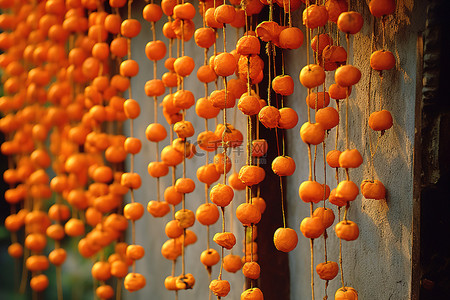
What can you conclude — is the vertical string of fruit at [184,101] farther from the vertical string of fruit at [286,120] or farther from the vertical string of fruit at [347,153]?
the vertical string of fruit at [347,153]

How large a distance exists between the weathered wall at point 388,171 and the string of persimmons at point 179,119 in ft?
0.11

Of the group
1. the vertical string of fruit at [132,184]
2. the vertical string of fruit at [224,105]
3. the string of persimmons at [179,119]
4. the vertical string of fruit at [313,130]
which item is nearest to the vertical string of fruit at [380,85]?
the string of persimmons at [179,119]

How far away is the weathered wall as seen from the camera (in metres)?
0.89

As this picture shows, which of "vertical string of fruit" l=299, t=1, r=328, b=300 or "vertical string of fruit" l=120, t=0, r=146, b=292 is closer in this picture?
"vertical string of fruit" l=299, t=1, r=328, b=300

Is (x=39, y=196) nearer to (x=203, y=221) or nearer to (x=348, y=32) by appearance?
(x=203, y=221)

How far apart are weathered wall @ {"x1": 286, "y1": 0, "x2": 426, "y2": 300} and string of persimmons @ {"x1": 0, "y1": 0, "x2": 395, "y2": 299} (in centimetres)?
3

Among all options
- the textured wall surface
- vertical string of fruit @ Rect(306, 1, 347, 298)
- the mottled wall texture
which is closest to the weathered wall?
the mottled wall texture

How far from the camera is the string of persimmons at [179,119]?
33.0 inches

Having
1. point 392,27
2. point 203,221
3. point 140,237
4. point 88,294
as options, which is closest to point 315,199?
point 203,221

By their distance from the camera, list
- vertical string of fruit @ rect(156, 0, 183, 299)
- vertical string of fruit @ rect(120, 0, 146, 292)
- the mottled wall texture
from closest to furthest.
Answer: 1. the mottled wall texture
2. vertical string of fruit @ rect(156, 0, 183, 299)
3. vertical string of fruit @ rect(120, 0, 146, 292)

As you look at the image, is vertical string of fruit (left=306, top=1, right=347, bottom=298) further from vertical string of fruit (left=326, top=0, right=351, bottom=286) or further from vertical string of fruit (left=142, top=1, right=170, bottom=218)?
vertical string of fruit (left=142, top=1, right=170, bottom=218)

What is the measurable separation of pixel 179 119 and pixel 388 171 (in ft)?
1.70

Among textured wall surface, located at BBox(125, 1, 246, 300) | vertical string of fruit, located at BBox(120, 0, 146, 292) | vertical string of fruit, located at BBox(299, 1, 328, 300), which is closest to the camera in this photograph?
vertical string of fruit, located at BBox(299, 1, 328, 300)

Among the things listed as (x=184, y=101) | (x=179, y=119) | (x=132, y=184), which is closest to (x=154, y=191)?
(x=132, y=184)
